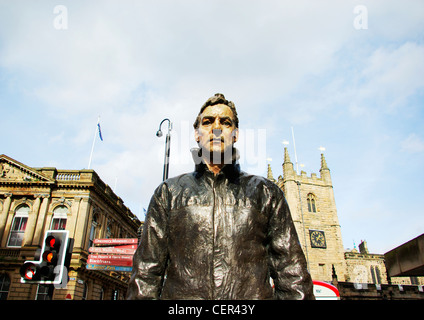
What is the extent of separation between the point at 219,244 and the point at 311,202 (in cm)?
4890

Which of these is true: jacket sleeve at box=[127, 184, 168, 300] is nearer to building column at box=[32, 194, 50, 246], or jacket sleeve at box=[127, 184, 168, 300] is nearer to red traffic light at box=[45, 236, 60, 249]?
red traffic light at box=[45, 236, 60, 249]

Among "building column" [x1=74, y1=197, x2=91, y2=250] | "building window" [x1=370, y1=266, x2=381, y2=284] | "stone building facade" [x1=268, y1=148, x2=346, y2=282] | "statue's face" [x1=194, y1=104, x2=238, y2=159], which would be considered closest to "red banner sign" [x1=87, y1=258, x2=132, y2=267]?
"statue's face" [x1=194, y1=104, x2=238, y2=159]

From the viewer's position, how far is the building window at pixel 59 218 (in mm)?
22172

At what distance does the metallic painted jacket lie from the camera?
188 centimetres

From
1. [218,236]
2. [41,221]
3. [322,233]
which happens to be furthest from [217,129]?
[322,233]

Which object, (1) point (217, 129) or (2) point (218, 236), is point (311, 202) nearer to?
(1) point (217, 129)

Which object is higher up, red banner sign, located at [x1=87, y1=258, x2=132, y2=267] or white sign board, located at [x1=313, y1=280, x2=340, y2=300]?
red banner sign, located at [x1=87, y1=258, x2=132, y2=267]

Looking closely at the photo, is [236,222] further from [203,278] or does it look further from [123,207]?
[123,207]

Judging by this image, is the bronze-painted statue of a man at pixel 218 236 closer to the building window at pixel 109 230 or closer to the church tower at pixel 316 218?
the building window at pixel 109 230

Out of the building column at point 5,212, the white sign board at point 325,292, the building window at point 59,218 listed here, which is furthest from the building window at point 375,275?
the building column at point 5,212

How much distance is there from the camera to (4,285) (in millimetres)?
20188
